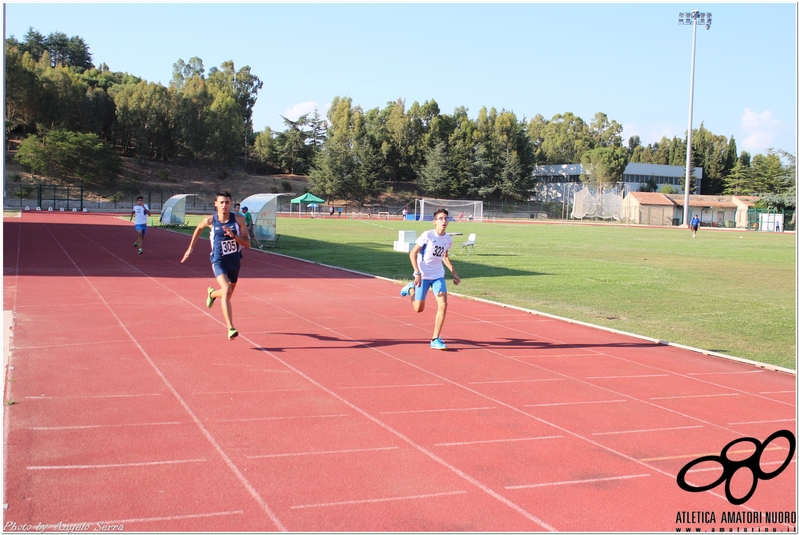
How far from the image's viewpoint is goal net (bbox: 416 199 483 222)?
76.6m

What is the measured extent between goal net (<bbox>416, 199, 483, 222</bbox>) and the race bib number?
66.0 meters

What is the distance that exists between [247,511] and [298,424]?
5.66 ft

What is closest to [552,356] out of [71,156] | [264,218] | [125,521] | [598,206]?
[125,521]

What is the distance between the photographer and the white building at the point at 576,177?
102 metres

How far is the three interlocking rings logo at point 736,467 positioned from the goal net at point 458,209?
69.2 metres

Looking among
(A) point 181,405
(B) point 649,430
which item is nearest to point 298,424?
(A) point 181,405

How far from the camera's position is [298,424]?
613cm

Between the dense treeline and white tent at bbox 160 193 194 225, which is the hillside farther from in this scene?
white tent at bbox 160 193 194 225

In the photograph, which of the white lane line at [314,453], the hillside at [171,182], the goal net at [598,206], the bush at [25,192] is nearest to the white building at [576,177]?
the goal net at [598,206]

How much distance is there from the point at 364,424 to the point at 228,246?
398 centimetres

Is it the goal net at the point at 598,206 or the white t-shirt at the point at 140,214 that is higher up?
the goal net at the point at 598,206

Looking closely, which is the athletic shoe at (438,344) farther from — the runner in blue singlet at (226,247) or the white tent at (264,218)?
the white tent at (264,218)

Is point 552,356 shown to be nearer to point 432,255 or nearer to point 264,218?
point 432,255

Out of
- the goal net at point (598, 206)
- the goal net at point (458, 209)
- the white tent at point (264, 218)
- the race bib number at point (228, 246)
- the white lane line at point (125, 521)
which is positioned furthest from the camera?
the goal net at point (598, 206)
